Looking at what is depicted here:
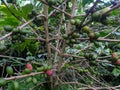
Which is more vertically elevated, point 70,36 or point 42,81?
point 70,36

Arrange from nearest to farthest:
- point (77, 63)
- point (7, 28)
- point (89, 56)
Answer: point (7, 28) → point (89, 56) → point (77, 63)

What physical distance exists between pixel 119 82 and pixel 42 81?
180cm

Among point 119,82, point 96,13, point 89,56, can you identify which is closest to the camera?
point 96,13

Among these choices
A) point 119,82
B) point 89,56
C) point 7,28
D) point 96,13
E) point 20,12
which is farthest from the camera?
point 119,82

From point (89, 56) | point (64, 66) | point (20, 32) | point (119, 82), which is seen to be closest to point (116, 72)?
point (64, 66)

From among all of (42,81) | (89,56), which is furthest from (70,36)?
(42,81)

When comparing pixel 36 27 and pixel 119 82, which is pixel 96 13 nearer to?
pixel 36 27

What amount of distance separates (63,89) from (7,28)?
50 centimetres

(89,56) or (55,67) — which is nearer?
(89,56)

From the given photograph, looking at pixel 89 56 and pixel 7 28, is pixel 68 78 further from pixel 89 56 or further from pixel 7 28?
pixel 7 28

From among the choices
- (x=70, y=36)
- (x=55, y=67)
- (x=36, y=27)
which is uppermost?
(x=36, y=27)

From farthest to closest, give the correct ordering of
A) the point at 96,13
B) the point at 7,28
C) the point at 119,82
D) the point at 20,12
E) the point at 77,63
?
the point at 119,82, the point at 77,63, the point at 20,12, the point at 7,28, the point at 96,13

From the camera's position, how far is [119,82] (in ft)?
9.79

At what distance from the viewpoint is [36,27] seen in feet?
4.62
